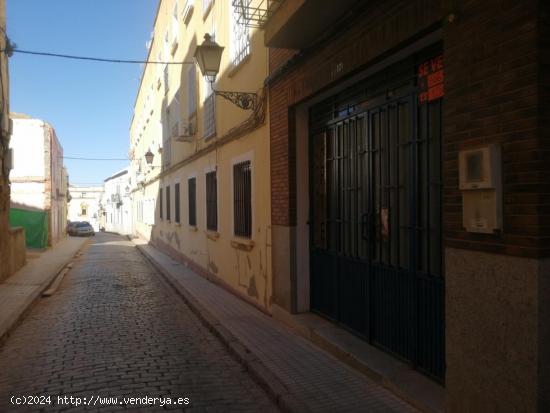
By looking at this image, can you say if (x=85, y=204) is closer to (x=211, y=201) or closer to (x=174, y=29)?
(x=174, y=29)

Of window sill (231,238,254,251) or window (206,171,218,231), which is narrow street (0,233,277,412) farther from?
window (206,171,218,231)

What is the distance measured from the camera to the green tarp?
19.3 meters

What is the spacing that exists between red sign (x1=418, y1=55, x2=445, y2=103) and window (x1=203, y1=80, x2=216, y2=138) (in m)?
6.84

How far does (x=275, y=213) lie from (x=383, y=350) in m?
2.70

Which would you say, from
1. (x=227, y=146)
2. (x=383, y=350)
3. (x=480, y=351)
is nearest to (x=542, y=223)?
(x=480, y=351)

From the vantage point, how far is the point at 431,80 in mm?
4164

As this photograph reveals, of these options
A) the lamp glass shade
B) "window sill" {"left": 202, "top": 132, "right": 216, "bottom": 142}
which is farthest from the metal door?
"window sill" {"left": 202, "top": 132, "right": 216, "bottom": 142}

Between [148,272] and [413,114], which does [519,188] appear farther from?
[148,272]

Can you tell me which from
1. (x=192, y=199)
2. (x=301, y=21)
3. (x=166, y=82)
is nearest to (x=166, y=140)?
(x=166, y=82)

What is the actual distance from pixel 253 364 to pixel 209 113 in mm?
7204

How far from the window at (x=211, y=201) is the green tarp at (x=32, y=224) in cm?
1117

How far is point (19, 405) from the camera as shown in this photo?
427cm

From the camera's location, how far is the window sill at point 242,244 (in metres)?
8.20

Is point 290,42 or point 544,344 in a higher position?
point 290,42
